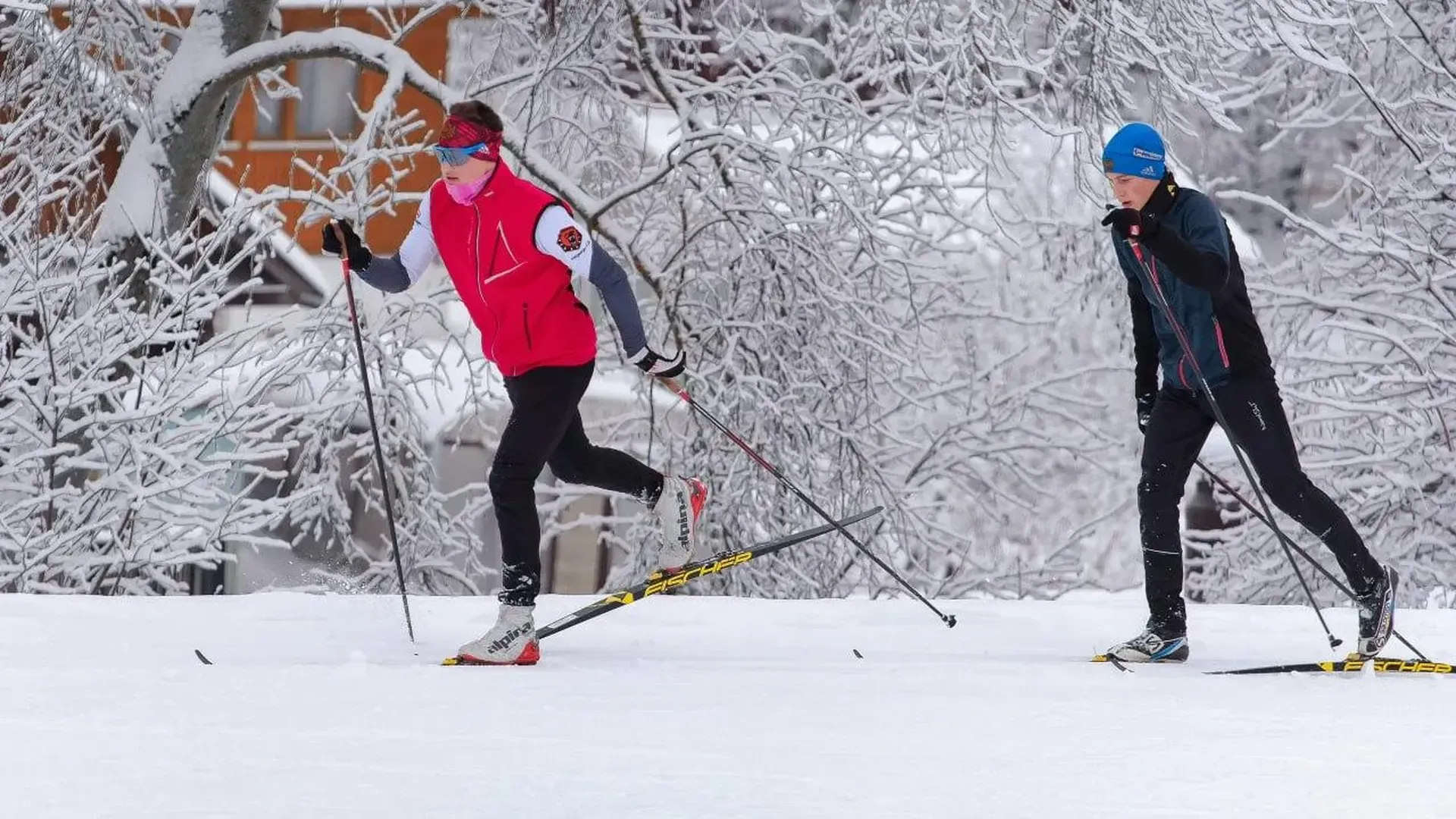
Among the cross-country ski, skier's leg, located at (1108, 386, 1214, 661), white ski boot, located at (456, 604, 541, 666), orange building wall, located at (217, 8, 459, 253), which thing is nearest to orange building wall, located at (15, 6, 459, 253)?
orange building wall, located at (217, 8, 459, 253)

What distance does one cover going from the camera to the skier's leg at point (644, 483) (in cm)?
572

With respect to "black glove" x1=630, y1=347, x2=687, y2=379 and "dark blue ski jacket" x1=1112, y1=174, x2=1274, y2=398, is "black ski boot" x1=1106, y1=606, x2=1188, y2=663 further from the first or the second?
"black glove" x1=630, y1=347, x2=687, y2=379

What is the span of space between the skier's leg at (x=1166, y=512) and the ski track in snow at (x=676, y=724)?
144 millimetres

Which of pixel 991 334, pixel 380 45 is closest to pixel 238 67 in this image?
pixel 380 45

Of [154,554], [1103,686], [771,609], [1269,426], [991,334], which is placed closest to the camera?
[1103,686]

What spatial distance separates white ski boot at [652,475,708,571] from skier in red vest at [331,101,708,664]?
1.36 ft

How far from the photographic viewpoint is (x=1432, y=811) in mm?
3174

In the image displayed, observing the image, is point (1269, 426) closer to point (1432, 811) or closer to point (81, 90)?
point (1432, 811)

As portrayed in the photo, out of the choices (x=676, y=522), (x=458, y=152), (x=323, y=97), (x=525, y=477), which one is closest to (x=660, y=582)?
(x=676, y=522)

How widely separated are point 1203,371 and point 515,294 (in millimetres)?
1994

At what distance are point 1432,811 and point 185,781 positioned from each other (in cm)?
217

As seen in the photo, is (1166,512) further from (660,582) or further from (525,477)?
(525,477)

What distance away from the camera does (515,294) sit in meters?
5.30

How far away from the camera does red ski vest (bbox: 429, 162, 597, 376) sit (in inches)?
207
